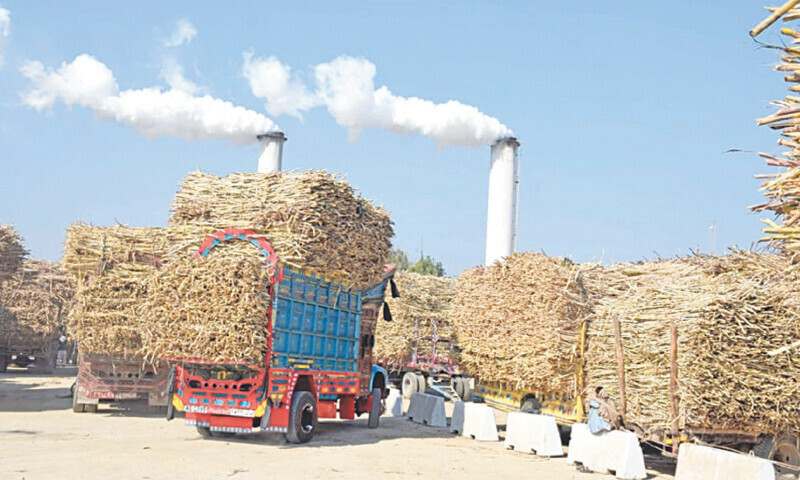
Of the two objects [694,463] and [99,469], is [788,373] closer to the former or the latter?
[694,463]

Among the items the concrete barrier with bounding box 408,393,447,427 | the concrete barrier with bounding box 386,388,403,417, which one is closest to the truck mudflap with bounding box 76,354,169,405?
the concrete barrier with bounding box 408,393,447,427

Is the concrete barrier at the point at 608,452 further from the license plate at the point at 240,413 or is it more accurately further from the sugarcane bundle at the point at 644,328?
the license plate at the point at 240,413

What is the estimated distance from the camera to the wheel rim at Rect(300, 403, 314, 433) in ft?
47.7

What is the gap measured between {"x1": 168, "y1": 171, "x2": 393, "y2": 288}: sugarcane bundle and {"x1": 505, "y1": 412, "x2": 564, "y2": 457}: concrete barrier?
414 cm

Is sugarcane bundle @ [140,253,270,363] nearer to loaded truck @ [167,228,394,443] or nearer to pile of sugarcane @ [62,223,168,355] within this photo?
loaded truck @ [167,228,394,443]

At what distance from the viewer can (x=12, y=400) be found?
2027cm

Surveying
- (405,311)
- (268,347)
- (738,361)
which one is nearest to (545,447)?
(738,361)

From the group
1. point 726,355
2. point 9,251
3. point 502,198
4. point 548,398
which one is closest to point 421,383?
point 548,398

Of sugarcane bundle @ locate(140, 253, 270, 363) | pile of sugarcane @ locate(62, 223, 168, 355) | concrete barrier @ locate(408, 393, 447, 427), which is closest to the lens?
sugarcane bundle @ locate(140, 253, 270, 363)

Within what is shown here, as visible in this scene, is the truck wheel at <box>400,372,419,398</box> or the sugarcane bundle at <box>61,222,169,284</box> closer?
the sugarcane bundle at <box>61,222,169,284</box>

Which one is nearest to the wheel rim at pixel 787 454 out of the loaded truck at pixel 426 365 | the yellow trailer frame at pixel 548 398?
the yellow trailer frame at pixel 548 398

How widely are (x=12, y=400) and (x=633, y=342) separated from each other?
15.3 meters

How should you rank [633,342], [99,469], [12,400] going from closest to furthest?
[99,469] < [633,342] < [12,400]

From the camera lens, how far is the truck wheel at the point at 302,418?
46.3ft
